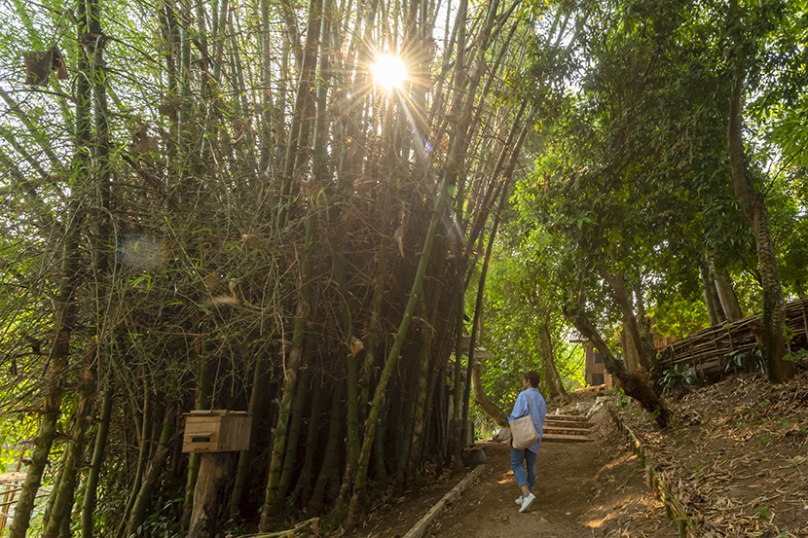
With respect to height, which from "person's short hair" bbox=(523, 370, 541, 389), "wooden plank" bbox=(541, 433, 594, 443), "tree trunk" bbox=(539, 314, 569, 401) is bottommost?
"wooden plank" bbox=(541, 433, 594, 443)

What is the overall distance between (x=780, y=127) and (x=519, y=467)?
3.96m

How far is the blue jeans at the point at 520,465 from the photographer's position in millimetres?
3934

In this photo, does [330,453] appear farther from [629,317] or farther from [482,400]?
[482,400]

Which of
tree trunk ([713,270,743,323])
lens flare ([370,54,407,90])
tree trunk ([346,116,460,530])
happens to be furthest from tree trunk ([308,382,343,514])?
tree trunk ([713,270,743,323])

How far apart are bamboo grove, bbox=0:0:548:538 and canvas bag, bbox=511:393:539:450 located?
896 millimetres

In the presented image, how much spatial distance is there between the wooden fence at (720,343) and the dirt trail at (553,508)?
2.60 m

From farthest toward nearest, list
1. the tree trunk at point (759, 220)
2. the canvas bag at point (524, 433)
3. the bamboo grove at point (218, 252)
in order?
the tree trunk at point (759, 220) < the canvas bag at point (524, 433) < the bamboo grove at point (218, 252)

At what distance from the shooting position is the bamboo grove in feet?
10.9

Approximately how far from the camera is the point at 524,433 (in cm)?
391

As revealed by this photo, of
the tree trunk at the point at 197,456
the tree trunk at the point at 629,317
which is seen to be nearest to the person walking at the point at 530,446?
the tree trunk at the point at 197,456

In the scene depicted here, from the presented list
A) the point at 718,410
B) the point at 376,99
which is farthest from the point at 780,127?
the point at 376,99

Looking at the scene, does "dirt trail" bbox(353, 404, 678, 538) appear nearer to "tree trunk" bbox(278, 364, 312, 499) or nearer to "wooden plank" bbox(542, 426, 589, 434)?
"tree trunk" bbox(278, 364, 312, 499)

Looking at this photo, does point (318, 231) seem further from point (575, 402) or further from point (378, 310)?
point (575, 402)

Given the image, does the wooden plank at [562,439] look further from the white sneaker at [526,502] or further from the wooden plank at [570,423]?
the white sneaker at [526,502]
